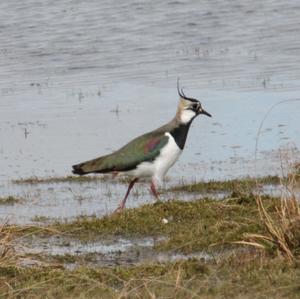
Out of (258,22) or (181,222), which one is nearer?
(181,222)

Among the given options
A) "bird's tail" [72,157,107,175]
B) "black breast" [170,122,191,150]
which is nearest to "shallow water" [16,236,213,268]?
"bird's tail" [72,157,107,175]

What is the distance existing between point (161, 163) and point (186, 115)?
0.65m

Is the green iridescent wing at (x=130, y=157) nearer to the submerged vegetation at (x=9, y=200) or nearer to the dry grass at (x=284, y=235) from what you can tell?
the submerged vegetation at (x=9, y=200)

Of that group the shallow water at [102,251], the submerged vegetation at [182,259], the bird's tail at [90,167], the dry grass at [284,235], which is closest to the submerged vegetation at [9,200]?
the bird's tail at [90,167]

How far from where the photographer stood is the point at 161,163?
11.3 m

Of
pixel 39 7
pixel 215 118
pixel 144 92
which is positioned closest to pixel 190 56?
pixel 144 92

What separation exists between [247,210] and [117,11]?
1713 cm

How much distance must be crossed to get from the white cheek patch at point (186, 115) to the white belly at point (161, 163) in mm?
311

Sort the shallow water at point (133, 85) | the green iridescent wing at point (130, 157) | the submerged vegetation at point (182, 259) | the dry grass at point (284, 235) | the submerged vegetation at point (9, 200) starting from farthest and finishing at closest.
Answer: the shallow water at point (133, 85), the submerged vegetation at point (9, 200), the green iridescent wing at point (130, 157), the dry grass at point (284, 235), the submerged vegetation at point (182, 259)

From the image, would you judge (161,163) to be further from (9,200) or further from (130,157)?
(9,200)

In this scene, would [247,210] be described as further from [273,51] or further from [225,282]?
[273,51]

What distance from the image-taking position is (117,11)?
27.1m

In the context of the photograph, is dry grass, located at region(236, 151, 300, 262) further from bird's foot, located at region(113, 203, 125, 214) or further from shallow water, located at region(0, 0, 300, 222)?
bird's foot, located at region(113, 203, 125, 214)

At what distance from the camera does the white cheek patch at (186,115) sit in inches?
456
